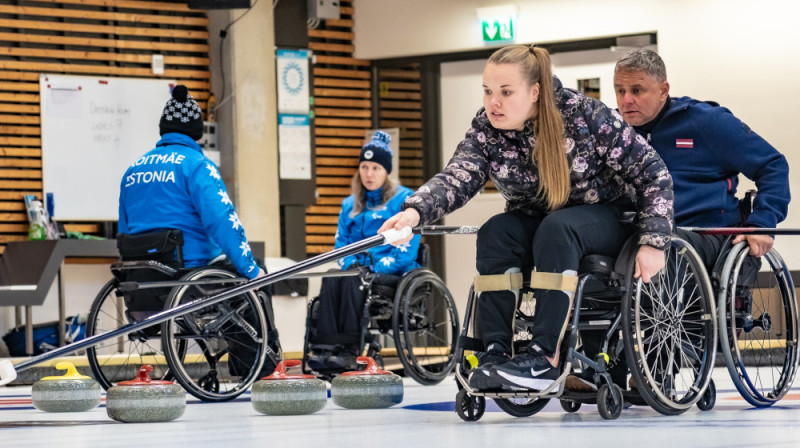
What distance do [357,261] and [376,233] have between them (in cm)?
16

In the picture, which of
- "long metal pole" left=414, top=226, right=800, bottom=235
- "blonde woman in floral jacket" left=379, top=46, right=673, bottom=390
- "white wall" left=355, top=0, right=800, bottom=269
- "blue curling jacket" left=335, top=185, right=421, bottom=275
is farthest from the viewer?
"white wall" left=355, top=0, right=800, bottom=269

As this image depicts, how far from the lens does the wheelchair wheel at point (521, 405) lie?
3291mm

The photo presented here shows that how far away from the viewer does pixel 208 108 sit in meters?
8.96

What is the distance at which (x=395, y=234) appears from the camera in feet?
9.96

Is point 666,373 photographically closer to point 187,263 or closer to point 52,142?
point 187,263

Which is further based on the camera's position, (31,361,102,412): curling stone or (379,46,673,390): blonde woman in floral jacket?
(31,361,102,412): curling stone

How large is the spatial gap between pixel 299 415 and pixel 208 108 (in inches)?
218

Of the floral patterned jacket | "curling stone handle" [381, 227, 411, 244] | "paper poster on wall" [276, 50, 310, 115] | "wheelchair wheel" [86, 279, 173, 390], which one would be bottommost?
"wheelchair wheel" [86, 279, 173, 390]

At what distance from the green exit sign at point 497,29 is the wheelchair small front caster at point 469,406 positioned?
5925 millimetres

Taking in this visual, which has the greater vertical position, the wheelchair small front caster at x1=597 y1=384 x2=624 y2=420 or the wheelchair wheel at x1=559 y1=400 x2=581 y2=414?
the wheelchair small front caster at x1=597 y1=384 x2=624 y2=420

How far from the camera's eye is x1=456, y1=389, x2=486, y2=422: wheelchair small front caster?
3160mm

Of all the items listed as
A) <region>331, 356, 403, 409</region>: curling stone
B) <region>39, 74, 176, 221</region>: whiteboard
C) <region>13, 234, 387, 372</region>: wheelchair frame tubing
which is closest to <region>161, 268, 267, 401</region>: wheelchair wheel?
<region>331, 356, 403, 409</region>: curling stone

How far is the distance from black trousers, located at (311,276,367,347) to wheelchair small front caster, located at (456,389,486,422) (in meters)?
2.61

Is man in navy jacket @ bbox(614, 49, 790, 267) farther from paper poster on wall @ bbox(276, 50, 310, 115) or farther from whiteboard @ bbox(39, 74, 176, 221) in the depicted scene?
paper poster on wall @ bbox(276, 50, 310, 115)
